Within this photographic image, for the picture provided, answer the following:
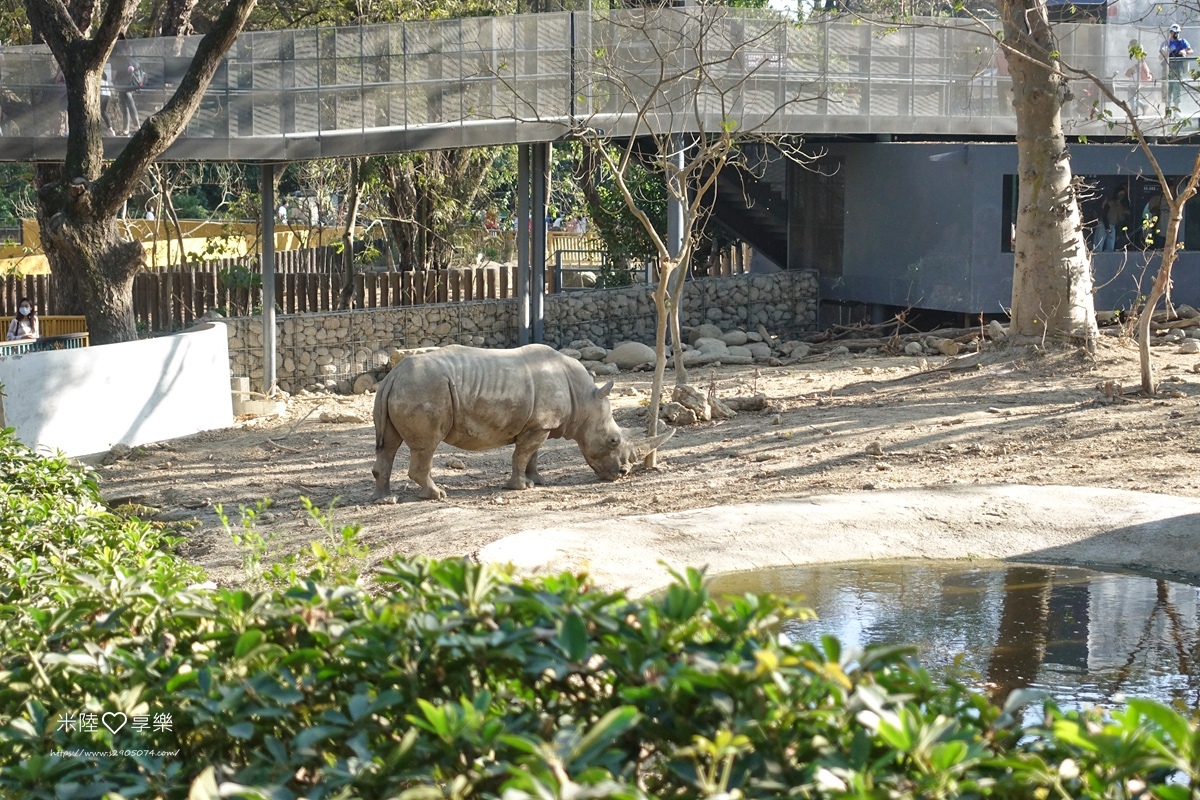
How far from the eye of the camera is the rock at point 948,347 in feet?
63.7

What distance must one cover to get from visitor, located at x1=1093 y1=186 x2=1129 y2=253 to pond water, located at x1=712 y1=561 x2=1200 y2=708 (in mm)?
14974

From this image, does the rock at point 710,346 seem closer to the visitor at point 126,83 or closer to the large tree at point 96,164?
the large tree at point 96,164

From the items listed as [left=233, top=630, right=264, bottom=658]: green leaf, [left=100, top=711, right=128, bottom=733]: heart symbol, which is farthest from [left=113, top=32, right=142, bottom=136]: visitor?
[left=233, top=630, right=264, bottom=658]: green leaf

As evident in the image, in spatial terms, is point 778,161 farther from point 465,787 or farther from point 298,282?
point 465,787

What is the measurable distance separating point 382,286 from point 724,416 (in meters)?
7.62

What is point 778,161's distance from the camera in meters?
25.2

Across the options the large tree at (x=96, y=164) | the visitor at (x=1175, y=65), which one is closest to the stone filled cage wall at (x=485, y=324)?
the large tree at (x=96, y=164)

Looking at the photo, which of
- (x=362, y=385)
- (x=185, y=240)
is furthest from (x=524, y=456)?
(x=185, y=240)

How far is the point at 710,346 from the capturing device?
68.6ft

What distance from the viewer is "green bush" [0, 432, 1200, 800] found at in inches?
102

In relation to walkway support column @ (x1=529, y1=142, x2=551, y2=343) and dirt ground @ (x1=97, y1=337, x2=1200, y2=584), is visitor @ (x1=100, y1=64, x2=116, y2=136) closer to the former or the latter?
dirt ground @ (x1=97, y1=337, x2=1200, y2=584)

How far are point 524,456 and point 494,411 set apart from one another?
74 cm

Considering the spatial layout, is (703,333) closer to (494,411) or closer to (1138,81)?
(1138,81)

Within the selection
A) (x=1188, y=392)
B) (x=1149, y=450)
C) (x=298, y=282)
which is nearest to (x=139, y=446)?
(x=298, y=282)
